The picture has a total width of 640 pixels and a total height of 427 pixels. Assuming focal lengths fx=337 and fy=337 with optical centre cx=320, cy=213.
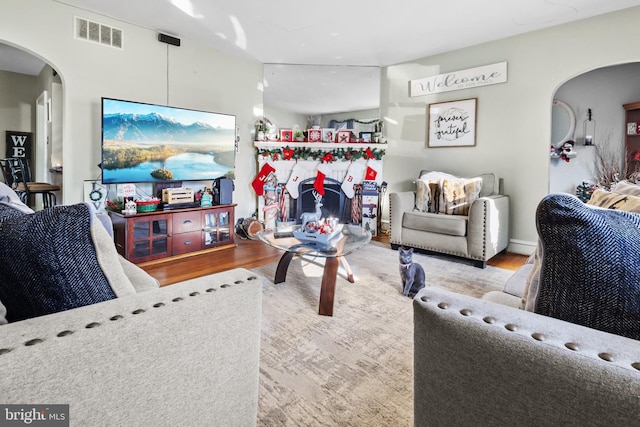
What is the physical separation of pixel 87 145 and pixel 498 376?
12.9ft

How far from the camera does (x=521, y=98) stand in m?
3.69

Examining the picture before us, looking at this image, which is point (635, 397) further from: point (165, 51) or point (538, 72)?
point (165, 51)

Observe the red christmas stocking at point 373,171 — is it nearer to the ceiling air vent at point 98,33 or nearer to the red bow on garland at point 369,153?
the red bow on garland at point 369,153

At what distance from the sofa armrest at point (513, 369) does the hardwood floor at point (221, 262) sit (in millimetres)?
2524

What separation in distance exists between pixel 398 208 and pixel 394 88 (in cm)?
197

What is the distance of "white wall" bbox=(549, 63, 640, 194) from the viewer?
4082mm

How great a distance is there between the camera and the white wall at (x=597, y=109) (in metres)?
4.08

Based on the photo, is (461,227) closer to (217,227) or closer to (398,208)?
(398,208)

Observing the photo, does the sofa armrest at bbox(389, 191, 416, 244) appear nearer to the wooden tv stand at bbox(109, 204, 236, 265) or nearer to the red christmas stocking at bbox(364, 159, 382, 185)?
the red christmas stocking at bbox(364, 159, 382, 185)

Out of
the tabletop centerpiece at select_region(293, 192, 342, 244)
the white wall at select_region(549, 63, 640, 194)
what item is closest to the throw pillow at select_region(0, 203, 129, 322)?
the tabletop centerpiece at select_region(293, 192, 342, 244)

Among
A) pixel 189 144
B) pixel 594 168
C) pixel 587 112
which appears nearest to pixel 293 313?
pixel 189 144

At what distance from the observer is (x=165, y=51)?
378cm

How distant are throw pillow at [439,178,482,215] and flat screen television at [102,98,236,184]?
2546 mm

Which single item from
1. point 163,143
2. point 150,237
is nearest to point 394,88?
point 163,143
